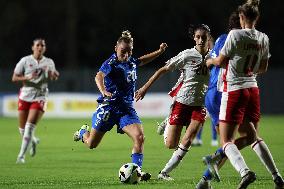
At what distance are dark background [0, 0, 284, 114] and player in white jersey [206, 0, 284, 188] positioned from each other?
34153 millimetres

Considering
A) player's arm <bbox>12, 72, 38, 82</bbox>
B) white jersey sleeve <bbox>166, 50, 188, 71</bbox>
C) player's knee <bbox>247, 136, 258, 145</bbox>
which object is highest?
player's arm <bbox>12, 72, 38, 82</bbox>

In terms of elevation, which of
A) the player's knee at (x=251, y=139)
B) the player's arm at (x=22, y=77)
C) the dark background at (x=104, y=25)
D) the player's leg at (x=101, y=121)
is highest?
the dark background at (x=104, y=25)

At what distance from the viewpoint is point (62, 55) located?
48719 mm

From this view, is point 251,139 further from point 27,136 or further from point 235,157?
point 27,136

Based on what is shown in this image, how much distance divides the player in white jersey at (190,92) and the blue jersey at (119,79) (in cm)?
64

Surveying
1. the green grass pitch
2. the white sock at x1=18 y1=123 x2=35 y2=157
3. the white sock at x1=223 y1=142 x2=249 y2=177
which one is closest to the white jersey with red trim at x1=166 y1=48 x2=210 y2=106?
the green grass pitch

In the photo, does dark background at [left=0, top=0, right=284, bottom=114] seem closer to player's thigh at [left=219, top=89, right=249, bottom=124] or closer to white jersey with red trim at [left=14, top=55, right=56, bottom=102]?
white jersey with red trim at [left=14, top=55, right=56, bottom=102]

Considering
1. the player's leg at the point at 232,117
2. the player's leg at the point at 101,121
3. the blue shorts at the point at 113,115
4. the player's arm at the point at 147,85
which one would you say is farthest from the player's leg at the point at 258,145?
the player's leg at the point at 101,121

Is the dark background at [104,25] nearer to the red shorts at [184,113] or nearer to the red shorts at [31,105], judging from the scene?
the red shorts at [31,105]

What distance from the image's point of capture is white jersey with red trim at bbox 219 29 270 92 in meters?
9.90

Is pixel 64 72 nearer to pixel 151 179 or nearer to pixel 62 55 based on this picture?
pixel 62 55

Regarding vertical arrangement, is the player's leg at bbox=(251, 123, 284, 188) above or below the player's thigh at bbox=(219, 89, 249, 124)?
below

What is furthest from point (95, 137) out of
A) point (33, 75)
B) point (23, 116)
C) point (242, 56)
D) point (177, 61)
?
point (33, 75)

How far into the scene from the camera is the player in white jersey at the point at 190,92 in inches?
481
